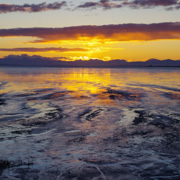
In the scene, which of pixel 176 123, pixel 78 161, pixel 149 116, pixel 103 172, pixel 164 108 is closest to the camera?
pixel 103 172

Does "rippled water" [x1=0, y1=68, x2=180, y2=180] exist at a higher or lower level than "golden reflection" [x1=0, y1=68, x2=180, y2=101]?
lower

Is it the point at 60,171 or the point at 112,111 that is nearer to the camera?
the point at 60,171

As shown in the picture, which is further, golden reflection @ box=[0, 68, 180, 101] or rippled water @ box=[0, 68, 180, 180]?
golden reflection @ box=[0, 68, 180, 101]

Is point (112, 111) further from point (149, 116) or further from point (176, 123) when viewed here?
point (176, 123)

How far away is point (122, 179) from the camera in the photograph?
7156mm

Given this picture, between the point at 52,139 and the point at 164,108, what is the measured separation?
11576 mm

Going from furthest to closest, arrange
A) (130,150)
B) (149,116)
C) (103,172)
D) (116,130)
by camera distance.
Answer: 1. (149,116)
2. (116,130)
3. (130,150)
4. (103,172)

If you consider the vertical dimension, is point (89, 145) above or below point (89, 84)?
below

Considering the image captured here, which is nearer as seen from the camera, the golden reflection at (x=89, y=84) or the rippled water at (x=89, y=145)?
the rippled water at (x=89, y=145)

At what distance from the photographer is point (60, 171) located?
7656 millimetres

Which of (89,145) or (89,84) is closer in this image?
(89,145)

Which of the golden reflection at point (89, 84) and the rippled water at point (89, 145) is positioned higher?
the golden reflection at point (89, 84)

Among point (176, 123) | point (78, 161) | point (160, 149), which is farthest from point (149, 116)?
point (78, 161)

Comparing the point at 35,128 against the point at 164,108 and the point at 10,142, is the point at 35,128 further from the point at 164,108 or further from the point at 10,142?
the point at 164,108
